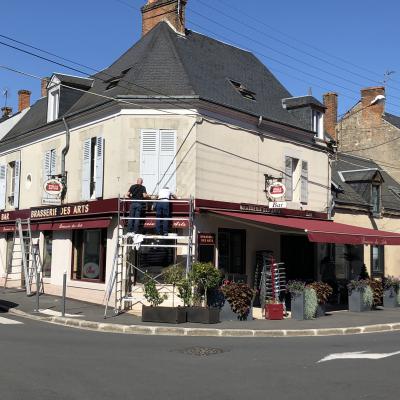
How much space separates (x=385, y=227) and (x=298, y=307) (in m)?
12.2

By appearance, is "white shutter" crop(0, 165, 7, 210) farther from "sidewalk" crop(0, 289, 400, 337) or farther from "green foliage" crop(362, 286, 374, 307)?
"green foliage" crop(362, 286, 374, 307)

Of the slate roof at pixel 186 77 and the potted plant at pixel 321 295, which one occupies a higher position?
the slate roof at pixel 186 77

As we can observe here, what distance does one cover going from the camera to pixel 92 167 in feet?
57.2

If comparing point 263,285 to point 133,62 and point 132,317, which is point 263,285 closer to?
point 132,317

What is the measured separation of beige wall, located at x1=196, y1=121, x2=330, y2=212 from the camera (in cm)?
1611

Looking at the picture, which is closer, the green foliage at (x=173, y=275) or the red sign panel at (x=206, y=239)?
the green foliage at (x=173, y=275)

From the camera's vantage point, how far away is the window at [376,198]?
972 inches

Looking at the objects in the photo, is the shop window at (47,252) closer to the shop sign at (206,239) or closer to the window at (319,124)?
the shop sign at (206,239)

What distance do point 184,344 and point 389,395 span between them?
4.79 m

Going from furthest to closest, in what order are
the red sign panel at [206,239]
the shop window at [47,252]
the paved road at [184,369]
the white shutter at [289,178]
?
1. the shop window at [47,252]
2. the white shutter at [289,178]
3. the red sign panel at [206,239]
4. the paved road at [184,369]

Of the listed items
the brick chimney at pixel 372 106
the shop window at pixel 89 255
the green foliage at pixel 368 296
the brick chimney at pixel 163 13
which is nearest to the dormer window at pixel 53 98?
the brick chimney at pixel 163 13

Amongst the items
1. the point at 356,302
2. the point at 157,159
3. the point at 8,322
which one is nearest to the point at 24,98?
the point at 157,159

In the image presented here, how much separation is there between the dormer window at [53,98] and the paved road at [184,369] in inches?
415

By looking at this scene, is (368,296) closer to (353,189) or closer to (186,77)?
(186,77)
